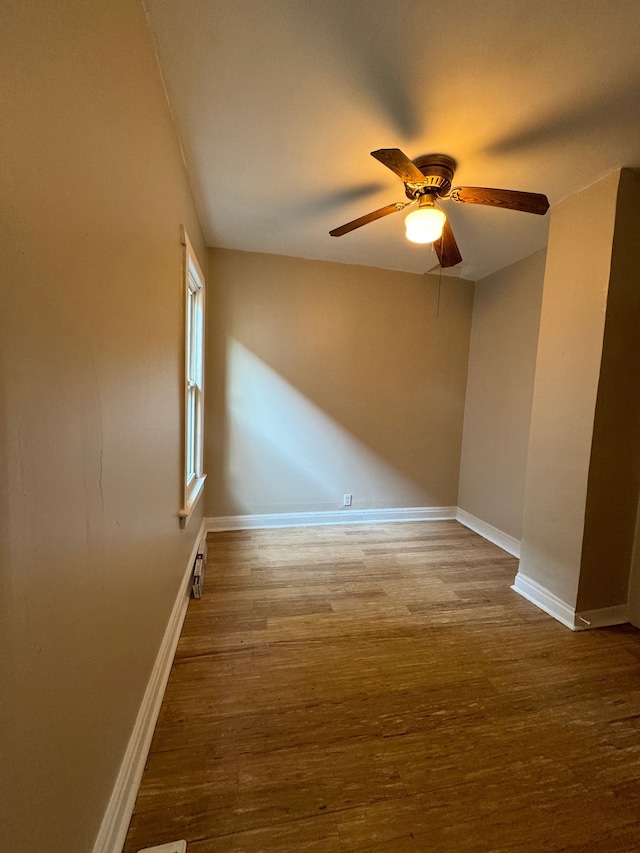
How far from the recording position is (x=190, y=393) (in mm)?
Result: 2477

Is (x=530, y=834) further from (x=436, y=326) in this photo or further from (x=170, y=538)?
(x=436, y=326)

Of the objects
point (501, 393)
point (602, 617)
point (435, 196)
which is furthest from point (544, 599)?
point (435, 196)

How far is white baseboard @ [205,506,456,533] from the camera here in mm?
3244

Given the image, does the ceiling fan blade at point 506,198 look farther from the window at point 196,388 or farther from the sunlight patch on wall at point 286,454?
the sunlight patch on wall at point 286,454

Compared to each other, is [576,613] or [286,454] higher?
[286,454]

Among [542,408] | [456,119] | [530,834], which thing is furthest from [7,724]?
[542,408]

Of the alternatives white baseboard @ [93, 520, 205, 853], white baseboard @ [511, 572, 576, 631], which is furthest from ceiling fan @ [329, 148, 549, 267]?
white baseboard @ [93, 520, 205, 853]

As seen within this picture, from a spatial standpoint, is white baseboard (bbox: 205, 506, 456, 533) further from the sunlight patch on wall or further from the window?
the window

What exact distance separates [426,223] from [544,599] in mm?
2384

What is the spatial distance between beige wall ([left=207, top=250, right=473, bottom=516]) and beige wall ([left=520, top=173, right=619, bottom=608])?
4.42 feet

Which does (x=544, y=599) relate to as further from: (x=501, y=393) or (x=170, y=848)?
(x=170, y=848)

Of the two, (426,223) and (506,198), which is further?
(426,223)

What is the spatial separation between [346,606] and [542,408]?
181cm

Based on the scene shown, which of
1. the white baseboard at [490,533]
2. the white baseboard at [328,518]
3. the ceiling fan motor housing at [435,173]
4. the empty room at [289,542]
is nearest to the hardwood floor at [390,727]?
the empty room at [289,542]
